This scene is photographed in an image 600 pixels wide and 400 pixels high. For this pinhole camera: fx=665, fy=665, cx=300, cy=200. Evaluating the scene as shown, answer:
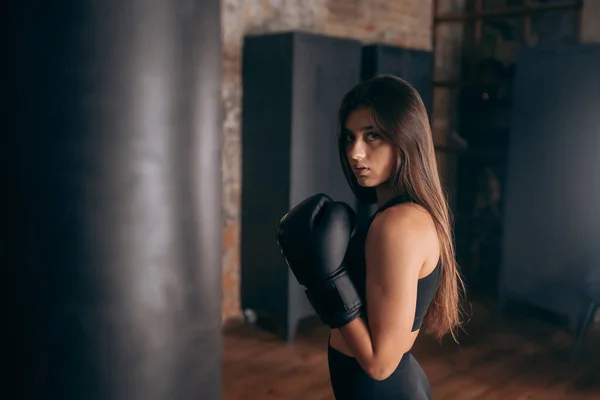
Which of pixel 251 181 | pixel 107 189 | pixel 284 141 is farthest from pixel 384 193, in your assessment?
pixel 251 181

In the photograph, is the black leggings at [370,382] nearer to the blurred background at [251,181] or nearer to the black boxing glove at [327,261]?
the black boxing glove at [327,261]

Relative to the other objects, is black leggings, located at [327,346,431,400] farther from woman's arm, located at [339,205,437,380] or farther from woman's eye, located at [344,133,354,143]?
woman's eye, located at [344,133,354,143]

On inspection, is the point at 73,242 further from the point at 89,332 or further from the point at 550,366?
the point at 550,366

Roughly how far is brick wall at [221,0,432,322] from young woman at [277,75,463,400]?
2303mm

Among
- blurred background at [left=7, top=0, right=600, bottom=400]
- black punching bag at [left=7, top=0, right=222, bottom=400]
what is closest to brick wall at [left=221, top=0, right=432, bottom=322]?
blurred background at [left=7, top=0, right=600, bottom=400]

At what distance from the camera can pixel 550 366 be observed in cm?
312

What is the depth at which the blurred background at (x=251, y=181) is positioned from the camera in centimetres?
136

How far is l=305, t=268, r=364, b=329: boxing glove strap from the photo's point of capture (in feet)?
3.73

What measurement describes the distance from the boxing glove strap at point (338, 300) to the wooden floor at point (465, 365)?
167 cm

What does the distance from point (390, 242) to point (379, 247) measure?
21 mm

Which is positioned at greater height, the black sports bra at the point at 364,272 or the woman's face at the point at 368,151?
the woman's face at the point at 368,151

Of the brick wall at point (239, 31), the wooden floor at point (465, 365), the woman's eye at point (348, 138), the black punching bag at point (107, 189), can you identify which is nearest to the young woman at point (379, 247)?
the woman's eye at point (348, 138)

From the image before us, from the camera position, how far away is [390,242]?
1077 mm

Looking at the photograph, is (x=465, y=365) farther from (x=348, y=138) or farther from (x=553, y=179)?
(x=348, y=138)
